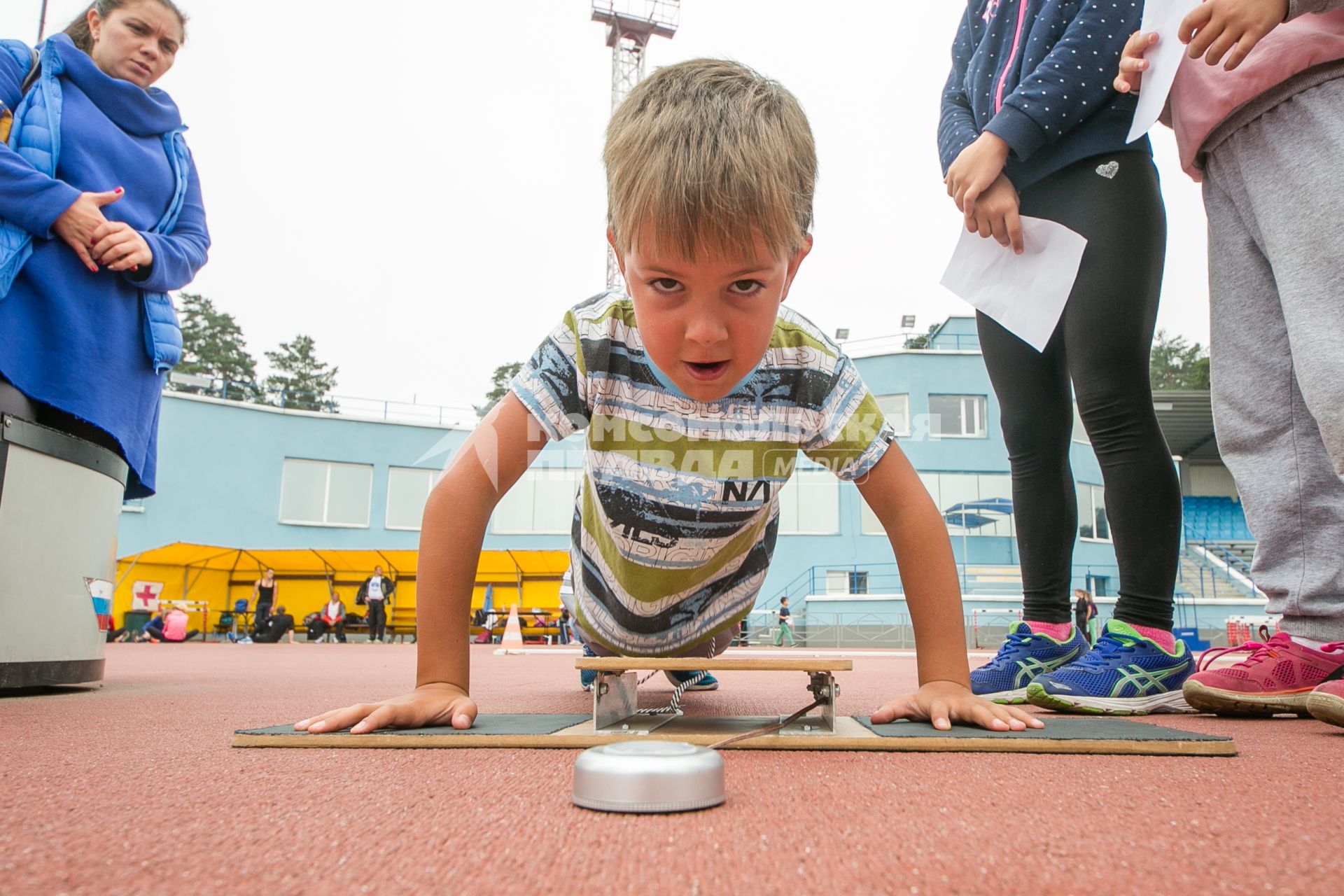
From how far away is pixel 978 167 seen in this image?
1.88 meters

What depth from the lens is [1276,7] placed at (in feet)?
4.73

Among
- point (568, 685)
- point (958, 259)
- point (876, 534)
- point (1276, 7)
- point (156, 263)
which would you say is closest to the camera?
point (1276, 7)

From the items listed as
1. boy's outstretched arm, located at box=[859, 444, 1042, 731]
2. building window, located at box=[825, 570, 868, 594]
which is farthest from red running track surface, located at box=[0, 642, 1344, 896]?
building window, located at box=[825, 570, 868, 594]

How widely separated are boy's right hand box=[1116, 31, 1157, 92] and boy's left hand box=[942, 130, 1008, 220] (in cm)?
25

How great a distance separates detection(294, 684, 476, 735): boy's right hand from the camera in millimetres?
1264

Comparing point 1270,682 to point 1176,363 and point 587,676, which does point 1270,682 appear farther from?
point 1176,363

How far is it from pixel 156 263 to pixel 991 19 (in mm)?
2458

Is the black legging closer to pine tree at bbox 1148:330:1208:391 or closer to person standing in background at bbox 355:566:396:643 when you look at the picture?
person standing in background at bbox 355:566:396:643

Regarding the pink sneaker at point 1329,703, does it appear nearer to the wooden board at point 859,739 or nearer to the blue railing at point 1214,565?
the wooden board at point 859,739

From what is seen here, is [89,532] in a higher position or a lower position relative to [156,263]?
lower

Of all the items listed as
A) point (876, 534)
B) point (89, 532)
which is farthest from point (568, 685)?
point (876, 534)

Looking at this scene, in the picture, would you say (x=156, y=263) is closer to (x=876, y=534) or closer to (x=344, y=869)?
(x=344, y=869)

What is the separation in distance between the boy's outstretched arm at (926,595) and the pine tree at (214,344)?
41.7 metres

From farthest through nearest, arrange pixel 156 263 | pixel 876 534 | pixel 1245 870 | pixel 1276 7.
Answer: pixel 876 534
pixel 156 263
pixel 1276 7
pixel 1245 870
